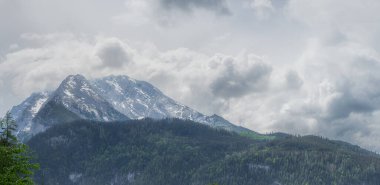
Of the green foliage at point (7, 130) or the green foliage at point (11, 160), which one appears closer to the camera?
the green foliage at point (11, 160)

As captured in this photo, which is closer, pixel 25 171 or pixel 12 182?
pixel 12 182

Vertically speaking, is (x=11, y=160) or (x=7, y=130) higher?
(x=7, y=130)

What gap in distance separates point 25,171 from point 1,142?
4.54 metres

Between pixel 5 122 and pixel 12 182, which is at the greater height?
pixel 5 122

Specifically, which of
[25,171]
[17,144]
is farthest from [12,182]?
[17,144]

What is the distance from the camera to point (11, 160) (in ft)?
154

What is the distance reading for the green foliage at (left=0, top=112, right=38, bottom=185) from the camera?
43969 millimetres

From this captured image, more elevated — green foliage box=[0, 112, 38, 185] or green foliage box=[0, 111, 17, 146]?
green foliage box=[0, 111, 17, 146]

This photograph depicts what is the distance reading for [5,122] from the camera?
4850 centimetres

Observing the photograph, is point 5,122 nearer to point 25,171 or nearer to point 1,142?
point 1,142

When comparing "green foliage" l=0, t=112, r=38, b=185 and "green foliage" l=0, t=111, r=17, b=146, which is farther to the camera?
"green foliage" l=0, t=111, r=17, b=146

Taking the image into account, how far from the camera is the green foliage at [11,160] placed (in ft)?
144

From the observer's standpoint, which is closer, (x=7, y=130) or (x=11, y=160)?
(x=11, y=160)

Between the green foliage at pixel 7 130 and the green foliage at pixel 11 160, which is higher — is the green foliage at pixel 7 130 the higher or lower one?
the higher one
